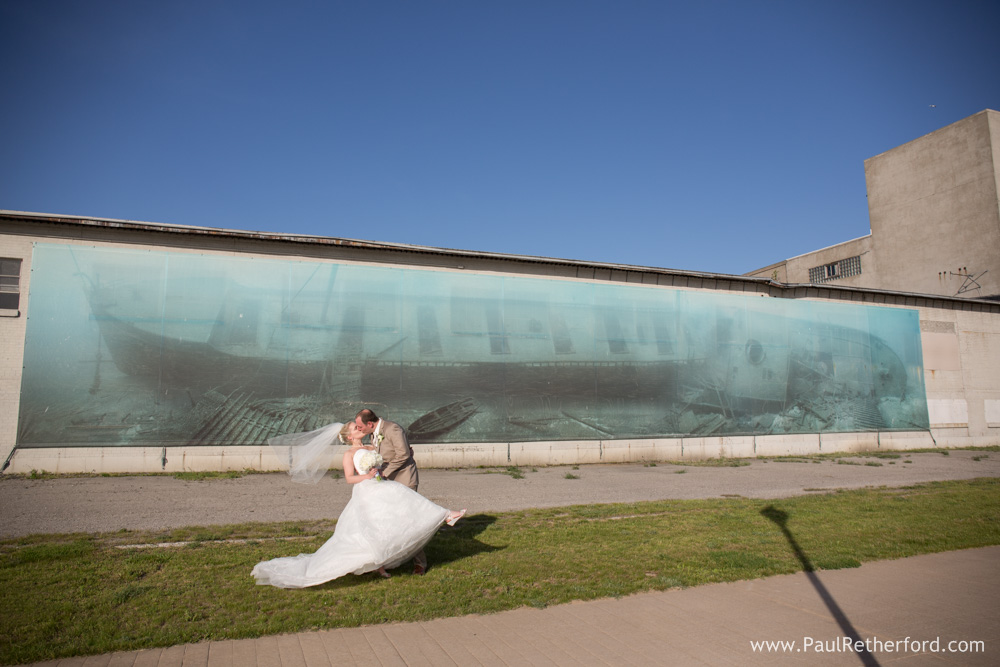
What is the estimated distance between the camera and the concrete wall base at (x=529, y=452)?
14203 millimetres

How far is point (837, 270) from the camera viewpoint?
40.6 meters

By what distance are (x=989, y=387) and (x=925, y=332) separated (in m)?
4.05

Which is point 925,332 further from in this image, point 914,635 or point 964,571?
point 914,635

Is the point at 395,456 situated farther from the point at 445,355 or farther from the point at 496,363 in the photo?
the point at 496,363

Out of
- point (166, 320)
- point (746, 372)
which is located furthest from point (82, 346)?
point (746, 372)

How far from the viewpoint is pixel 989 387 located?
25.8 m

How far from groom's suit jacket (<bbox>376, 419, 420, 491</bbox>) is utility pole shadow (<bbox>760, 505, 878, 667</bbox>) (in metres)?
4.26

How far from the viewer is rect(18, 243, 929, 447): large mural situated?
14.6 metres

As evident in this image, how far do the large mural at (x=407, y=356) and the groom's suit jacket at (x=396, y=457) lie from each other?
957 cm

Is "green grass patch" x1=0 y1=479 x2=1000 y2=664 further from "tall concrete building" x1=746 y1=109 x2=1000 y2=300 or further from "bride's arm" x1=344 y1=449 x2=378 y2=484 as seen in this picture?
"tall concrete building" x1=746 y1=109 x2=1000 y2=300

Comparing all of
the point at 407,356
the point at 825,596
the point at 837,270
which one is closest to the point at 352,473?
the point at 825,596

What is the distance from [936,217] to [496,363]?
1183 inches

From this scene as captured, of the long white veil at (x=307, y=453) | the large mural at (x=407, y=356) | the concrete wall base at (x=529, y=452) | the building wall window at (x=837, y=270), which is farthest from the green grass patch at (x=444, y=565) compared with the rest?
the building wall window at (x=837, y=270)

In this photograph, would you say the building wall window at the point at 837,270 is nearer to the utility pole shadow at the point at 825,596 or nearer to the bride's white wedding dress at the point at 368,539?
the utility pole shadow at the point at 825,596
